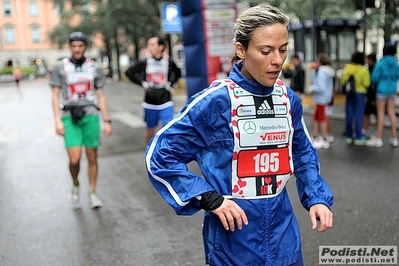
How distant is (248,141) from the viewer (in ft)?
7.28

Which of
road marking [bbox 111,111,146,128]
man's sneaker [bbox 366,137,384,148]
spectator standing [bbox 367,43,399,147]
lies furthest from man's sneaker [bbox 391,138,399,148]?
road marking [bbox 111,111,146,128]

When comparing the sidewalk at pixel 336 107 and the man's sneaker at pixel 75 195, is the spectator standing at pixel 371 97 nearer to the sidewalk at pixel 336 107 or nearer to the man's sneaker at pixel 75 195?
the sidewalk at pixel 336 107

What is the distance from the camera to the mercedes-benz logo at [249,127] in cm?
221

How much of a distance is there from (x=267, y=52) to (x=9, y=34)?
76.3m

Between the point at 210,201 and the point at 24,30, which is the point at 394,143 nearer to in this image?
the point at 210,201

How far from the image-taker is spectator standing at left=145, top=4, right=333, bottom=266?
214 centimetres

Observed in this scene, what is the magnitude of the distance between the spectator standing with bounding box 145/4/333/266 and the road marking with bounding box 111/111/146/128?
10.6m

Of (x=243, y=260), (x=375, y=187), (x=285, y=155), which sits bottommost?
(x=375, y=187)

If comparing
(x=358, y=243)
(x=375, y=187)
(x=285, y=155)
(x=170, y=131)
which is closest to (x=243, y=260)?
(x=285, y=155)

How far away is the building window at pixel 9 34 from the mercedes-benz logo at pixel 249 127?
75706mm

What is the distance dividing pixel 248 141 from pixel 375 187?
173 inches

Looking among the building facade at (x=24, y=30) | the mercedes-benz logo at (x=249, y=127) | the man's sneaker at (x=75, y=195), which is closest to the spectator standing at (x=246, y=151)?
the mercedes-benz logo at (x=249, y=127)

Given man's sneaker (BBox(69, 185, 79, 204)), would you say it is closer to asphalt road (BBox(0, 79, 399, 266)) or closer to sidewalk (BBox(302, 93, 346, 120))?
asphalt road (BBox(0, 79, 399, 266))

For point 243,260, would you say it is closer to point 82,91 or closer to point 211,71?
point 82,91
